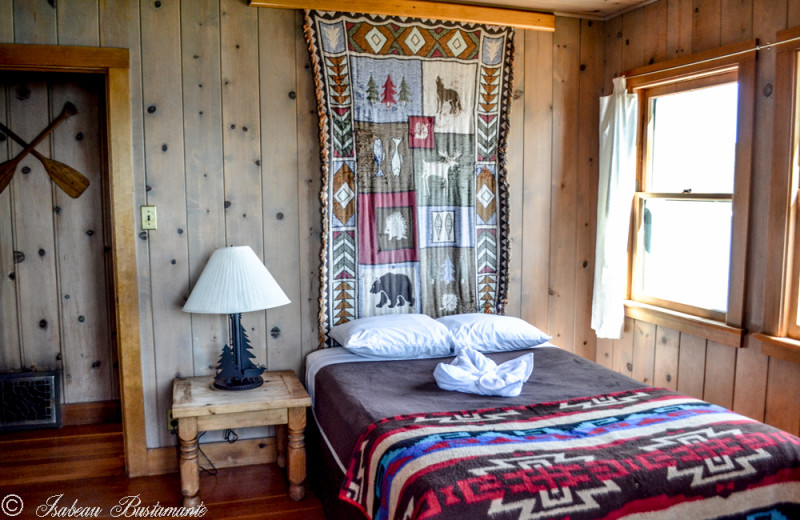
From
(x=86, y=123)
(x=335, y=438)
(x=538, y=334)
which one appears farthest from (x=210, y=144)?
(x=538, y=334)

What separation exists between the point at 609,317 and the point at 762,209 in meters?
0.99

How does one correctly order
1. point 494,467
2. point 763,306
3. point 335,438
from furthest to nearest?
point 763,306 → point 335,438 → point 494,467

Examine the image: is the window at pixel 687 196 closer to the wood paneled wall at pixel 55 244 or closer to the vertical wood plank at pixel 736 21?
the vertical wood plank at pixel 736 21

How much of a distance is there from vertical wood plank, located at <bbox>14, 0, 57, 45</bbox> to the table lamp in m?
1.14

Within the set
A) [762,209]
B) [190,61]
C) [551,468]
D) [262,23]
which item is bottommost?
[551,468]

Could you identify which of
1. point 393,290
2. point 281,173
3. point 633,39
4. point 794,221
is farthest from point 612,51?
point 281,173

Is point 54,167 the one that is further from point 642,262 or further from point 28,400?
point 642,262

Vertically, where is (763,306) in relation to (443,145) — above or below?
below

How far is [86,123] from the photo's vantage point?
3.58 metres

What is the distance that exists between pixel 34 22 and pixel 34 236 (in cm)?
129

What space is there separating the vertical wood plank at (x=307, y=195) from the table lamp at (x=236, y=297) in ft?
0.97

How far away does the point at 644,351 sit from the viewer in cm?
338

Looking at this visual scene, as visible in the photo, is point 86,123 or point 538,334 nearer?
point 538,334

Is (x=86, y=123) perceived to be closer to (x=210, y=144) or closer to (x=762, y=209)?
(x=210, y=144)
